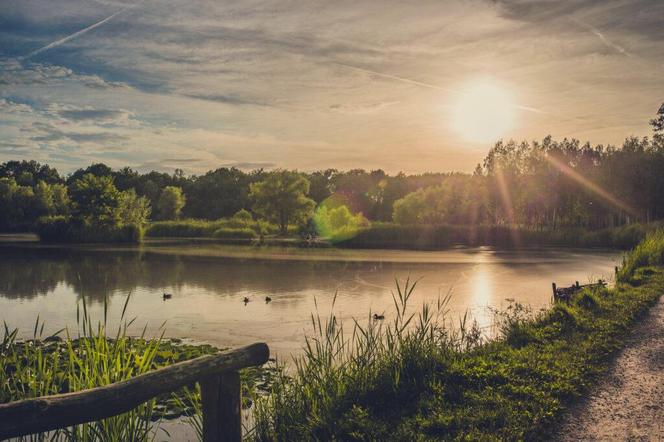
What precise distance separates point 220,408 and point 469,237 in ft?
170

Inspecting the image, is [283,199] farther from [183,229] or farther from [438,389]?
[438,389]

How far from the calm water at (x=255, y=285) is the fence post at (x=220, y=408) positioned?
6382 millimetres

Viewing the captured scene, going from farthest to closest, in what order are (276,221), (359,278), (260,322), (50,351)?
(276,221) < (359,278) < (260,322) < (50,351)

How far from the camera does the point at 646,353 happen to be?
853cm

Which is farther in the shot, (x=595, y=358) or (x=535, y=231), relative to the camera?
(x=535, y=231)

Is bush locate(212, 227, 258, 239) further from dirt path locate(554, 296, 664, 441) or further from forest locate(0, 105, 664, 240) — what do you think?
dirt path locate(554, 296, 664, 441)

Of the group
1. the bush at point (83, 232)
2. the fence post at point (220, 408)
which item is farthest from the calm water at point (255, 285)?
the bush at point (83, 232)

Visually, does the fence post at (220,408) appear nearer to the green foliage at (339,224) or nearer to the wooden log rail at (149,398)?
the wooden log rail at (149,398)

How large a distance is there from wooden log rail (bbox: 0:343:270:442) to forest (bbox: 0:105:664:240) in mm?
49859

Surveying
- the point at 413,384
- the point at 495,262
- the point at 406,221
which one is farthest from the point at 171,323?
the point at 406,221

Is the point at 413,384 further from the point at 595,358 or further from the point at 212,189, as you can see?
the point at 212,189

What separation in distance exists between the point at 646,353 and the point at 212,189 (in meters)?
98.4

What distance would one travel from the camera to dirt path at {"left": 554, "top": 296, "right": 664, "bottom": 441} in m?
5.56

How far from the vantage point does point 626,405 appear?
6.34m
